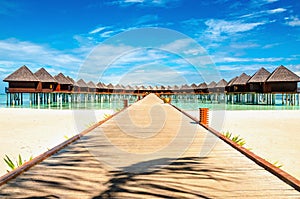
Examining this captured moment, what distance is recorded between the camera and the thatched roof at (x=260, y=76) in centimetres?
3494

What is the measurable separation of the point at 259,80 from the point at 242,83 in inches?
212

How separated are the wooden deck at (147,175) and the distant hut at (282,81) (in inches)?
1198

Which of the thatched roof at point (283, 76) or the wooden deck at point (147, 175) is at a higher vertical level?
the thatched roof at point (283, 76)

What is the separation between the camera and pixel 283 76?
106ft

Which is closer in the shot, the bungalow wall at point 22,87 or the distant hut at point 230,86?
the bungalow wall at point 22,87

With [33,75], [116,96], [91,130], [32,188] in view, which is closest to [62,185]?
[32,188]

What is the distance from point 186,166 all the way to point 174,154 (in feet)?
2.49

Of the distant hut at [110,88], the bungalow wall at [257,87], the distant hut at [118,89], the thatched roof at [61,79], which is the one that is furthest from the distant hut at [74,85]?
the bungalow wall at [257,87]

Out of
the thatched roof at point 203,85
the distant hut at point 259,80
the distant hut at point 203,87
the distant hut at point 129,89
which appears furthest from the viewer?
the distant hut at point 129,89

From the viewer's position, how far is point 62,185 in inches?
117

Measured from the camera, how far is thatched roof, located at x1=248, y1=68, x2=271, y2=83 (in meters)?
34.9

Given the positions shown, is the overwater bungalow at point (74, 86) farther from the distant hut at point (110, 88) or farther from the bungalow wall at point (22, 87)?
the distant hut at point (110, 88)

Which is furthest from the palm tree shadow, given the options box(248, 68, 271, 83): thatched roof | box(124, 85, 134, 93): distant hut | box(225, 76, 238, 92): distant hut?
box(124, 85, 134, 93): distant hut

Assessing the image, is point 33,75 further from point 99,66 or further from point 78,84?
point 99,66
